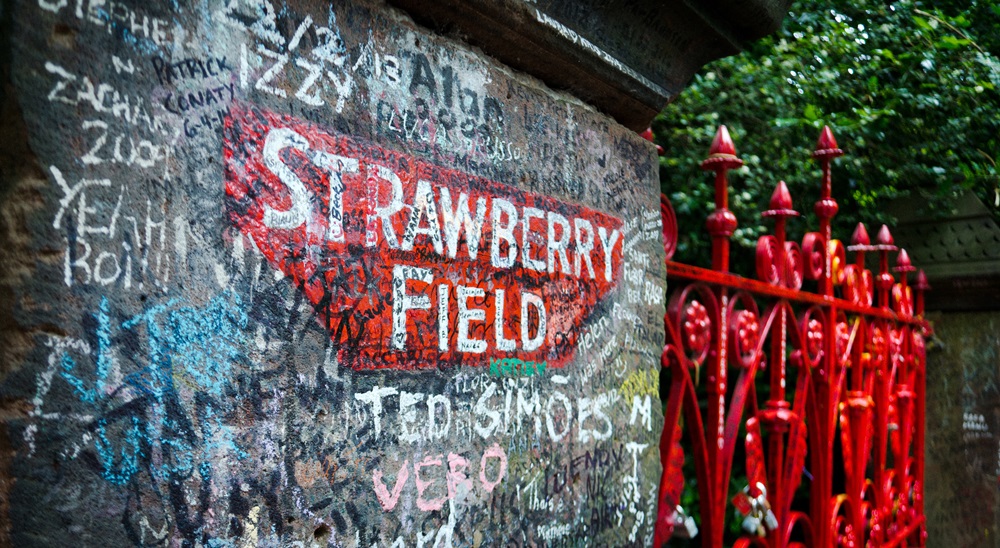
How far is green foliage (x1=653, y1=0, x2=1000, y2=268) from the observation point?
12.4ft

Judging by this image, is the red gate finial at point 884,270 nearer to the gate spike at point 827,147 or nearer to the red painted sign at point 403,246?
the gate spike at point 827,147

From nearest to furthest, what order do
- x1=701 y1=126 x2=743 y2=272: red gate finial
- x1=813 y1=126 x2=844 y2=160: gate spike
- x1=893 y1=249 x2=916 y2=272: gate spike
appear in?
x1=701 y1=126 x2=743 y2=272: red gate finial, x1=813 y1=126 x2=844 y2=160: gate spike, x1=893 y1=249 x2=916 y2=272: gate spike

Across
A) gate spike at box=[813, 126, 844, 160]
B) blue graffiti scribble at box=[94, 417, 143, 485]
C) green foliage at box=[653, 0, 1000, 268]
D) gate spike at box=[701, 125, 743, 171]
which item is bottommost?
blue graffiti scribble at box=[94, 417, 143, 485]

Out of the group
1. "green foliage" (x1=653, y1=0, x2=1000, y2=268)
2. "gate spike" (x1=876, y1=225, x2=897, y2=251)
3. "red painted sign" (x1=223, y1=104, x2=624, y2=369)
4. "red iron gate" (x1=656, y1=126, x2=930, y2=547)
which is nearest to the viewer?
"red painted sign" (x1=223, y1=104, x2=624, y2=369)

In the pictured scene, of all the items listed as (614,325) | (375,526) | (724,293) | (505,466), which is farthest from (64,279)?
(724,293)

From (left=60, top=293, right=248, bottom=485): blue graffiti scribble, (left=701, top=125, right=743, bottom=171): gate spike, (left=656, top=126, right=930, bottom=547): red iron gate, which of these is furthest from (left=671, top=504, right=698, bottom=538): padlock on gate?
(left=60, top=293, right=248, bottom=485): blue graffiti scribble

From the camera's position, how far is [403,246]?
1.31m

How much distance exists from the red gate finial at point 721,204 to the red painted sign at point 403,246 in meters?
0.80

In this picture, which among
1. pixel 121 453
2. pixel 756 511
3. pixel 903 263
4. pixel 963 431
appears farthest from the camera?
pixel 963 431

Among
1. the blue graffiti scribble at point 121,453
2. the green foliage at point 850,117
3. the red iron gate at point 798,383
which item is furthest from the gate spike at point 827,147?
the blue graffiti scribble at point 121,453

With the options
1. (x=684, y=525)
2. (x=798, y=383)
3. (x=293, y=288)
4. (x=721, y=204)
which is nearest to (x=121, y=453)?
(x=293, y=288)

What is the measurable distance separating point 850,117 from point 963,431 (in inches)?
63.7

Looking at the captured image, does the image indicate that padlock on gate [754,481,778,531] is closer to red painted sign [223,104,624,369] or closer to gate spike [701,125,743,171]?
gate spike [701,125,743,171]

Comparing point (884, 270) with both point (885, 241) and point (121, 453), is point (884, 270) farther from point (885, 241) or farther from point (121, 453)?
point (121, 453)
